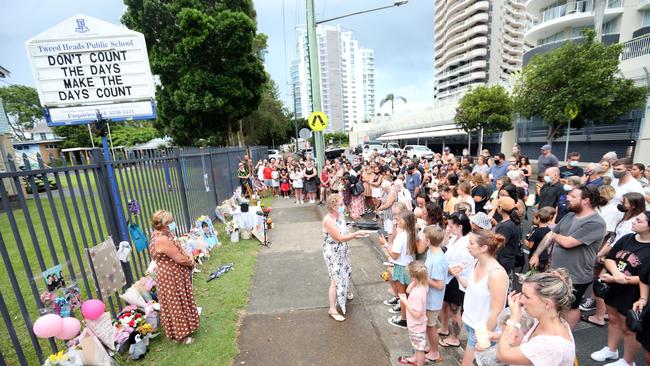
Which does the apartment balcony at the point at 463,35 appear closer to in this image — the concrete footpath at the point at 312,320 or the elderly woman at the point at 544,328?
the concrete footpath at the point at 312,320

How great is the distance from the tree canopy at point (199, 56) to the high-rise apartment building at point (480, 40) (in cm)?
4811

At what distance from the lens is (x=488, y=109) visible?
21047mm

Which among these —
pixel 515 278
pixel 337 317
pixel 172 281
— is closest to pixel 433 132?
pixel 515 278

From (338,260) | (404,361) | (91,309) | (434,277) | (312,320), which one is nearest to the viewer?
(91,309)

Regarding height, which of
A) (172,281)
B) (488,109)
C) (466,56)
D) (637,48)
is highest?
(466,56)

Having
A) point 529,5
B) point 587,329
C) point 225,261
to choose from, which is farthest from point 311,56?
point 529,5

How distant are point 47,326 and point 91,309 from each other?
1.09 feet

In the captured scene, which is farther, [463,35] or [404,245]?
[463,35]

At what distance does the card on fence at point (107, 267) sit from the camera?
3258mm

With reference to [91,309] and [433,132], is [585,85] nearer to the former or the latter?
[91,309]

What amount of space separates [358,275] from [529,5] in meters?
39.1

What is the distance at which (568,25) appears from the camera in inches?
1056

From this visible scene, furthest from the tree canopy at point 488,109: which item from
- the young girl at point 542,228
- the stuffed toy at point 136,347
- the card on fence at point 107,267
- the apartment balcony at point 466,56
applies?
the apartment balcony at point 466,56

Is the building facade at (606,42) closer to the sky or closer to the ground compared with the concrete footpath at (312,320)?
closer to the sky
